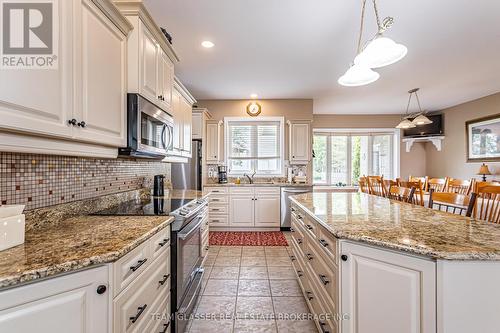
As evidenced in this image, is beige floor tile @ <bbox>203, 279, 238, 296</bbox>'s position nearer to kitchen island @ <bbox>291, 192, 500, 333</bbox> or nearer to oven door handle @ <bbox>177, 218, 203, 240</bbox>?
oven door handle @ <bbox>177, 218, 203, 240</bbox>

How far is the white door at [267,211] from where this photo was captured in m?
4.52

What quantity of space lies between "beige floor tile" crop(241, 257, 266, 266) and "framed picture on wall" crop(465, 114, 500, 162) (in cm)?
523

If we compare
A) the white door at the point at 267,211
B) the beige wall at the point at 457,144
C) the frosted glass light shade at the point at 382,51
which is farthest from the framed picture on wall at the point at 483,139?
the frosted glass light shade at the point at 382,51

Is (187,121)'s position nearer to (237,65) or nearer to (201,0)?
(237,65)

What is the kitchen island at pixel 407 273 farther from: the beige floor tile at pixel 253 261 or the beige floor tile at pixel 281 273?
the beige floor tile at pixel 253 261

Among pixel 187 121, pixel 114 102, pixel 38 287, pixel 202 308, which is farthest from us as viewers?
pixel 187 121

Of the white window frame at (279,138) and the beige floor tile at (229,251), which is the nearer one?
the beige floor tile at (229,251)

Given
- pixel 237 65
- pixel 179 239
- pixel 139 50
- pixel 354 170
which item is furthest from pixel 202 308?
pixel 354 170

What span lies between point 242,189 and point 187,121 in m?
1.77

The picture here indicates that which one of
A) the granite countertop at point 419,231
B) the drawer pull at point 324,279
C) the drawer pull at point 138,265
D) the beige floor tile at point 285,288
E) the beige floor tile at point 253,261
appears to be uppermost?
the granite countertop at point 419,231

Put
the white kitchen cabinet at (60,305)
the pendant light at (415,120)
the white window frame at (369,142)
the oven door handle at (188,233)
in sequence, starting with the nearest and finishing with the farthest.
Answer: the white kitchen cabinet at (60,305) < the oven door handle at (188,233) < the pendant light at (415,120) < the white window frame at (369,142)

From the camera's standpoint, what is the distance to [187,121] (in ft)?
11.0

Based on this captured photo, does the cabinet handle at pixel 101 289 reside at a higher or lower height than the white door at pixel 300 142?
lower

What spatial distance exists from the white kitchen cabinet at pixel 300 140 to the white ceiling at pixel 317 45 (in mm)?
632
